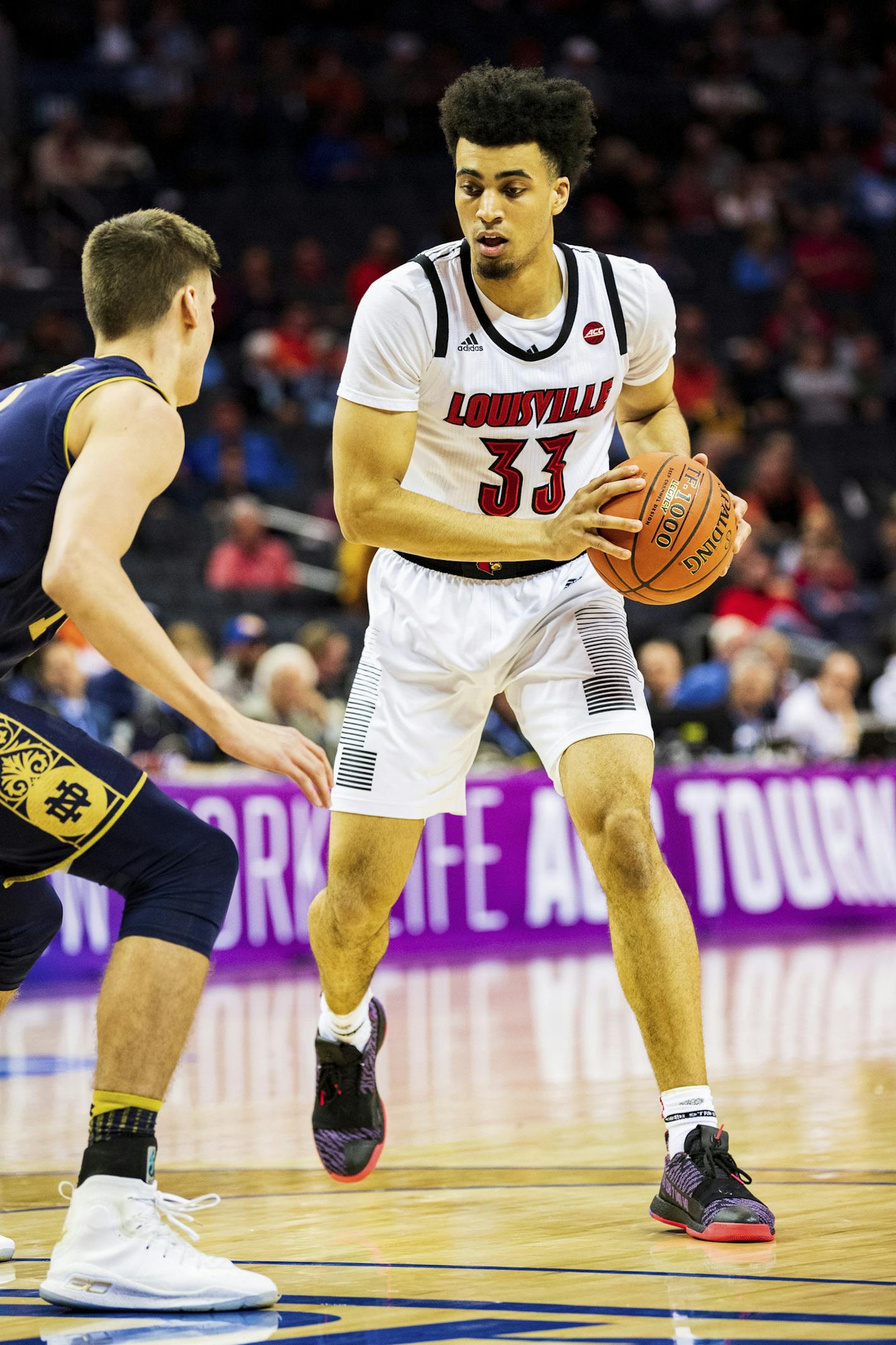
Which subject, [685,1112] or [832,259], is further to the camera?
[832,259]

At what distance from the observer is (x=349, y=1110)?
5062 millimetres

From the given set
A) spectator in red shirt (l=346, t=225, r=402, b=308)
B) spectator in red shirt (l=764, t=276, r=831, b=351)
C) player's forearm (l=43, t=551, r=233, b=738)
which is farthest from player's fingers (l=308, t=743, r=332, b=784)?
spectator in red shirt (l=764, t=276, r=831, b=351)

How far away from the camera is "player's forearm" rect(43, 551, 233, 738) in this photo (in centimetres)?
340

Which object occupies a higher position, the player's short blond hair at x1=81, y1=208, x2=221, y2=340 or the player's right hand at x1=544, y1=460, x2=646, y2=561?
the player's short blond hair at x1=81, y1=208, x2=221, y2=340

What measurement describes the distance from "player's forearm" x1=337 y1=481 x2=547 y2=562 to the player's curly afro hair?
0.85m

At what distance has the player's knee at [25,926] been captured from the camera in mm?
3951

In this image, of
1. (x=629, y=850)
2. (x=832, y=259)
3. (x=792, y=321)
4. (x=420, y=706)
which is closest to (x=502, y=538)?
(x=420, y=706)

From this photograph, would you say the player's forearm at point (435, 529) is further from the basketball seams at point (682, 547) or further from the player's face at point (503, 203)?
the player's face at point (503, 203)

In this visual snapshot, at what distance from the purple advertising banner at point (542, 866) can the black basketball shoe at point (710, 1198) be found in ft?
19.4

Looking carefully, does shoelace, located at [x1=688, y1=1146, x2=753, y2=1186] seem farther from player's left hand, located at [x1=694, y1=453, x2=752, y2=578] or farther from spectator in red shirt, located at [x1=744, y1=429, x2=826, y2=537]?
spectator in red shirt, located at [x1=744, y1=429, x2=826, y2=537]

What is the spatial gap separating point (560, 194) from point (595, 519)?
35.5 inches

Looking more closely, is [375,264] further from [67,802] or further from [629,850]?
[67,802]

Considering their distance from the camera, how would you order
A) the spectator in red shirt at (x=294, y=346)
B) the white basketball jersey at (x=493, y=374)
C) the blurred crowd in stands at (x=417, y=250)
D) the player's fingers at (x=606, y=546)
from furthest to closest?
1. the spectator in red shirt at (x=294, y=346)
2. the blurred crowd in stands at (x=417, y=250)
3. the white basketball jersey at (x=493, y=374)
4. the player's fingers at (x=606, y=546)

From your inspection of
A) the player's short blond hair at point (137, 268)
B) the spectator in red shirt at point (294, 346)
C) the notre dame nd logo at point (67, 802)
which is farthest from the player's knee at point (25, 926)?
the spectator in red shirt at point (294, 346)
